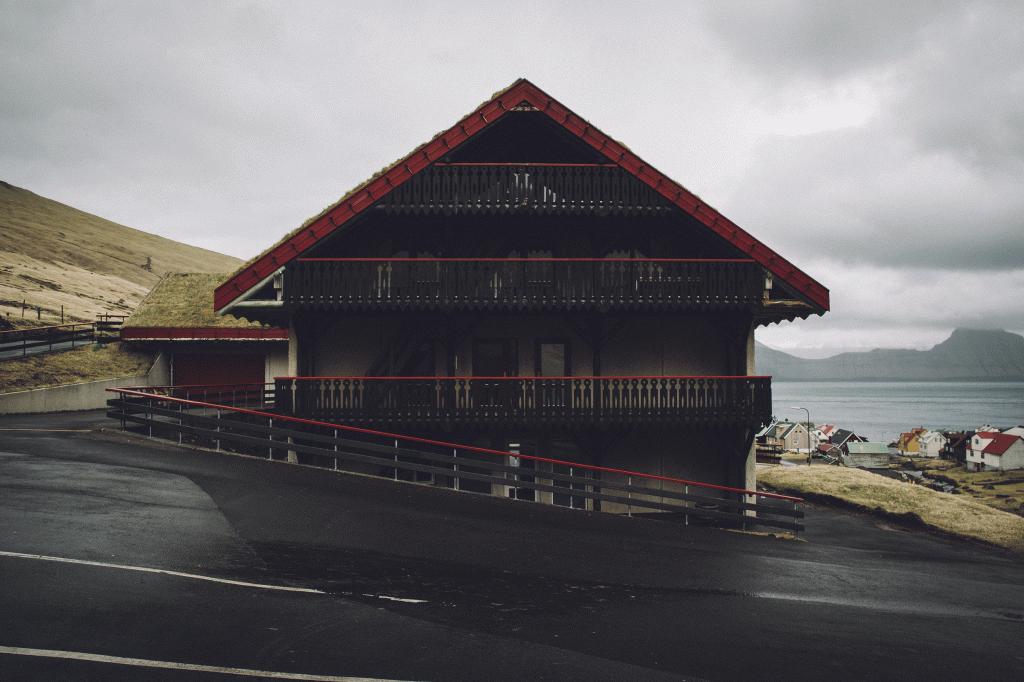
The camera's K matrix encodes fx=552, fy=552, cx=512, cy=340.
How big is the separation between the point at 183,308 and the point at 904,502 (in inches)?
1237

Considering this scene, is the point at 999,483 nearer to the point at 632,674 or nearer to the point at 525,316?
the point at 525,316

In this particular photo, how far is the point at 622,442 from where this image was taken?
17188mm

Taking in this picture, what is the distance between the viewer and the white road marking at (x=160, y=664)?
5.46 metres

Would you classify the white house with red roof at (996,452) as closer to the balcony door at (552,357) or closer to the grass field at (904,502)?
the grass field at (904,502)

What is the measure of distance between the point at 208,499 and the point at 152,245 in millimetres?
175577

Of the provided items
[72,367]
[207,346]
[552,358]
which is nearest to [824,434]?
[552,358]

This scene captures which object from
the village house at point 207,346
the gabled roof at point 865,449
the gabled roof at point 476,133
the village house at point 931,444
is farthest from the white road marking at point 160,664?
the village house at point 931,444

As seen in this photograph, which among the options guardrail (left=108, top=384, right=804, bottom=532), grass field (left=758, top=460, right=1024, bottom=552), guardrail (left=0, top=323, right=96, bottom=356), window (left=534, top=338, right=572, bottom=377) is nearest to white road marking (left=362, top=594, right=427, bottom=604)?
guardrail (left=108, top=384, right=804, bottom=532)

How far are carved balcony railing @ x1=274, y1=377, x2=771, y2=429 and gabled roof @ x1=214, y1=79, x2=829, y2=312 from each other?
3063mm

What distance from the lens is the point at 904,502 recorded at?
17.0 meters

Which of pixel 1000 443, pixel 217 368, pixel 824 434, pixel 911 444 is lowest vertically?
pixel 911 444

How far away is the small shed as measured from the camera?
100 m

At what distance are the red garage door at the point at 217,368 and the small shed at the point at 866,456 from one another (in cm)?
10529

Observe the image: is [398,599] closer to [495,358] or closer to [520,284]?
[520,284]
